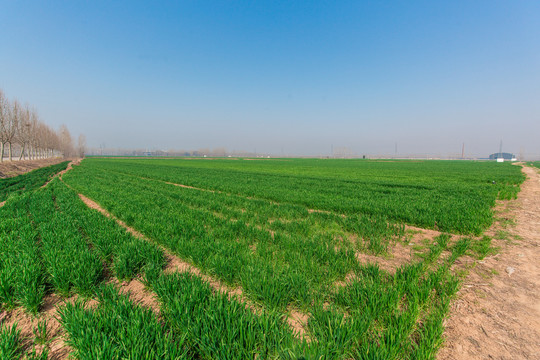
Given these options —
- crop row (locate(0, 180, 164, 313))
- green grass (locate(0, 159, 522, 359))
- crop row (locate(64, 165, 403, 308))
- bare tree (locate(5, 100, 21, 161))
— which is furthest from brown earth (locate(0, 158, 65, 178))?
green grass (locate(0, 159, 522, 359))

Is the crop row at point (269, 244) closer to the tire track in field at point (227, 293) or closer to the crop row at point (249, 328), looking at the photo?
the tire track in field at point (227, 293)

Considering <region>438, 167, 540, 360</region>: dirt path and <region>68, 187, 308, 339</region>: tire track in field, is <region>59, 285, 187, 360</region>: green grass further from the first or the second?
<region>438, 167, 540, 360</region>: dirt path

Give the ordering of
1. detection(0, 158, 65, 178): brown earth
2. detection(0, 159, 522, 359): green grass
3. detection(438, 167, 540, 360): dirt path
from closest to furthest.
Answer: detection(0, 159, 522, 359): green grass
detection(438, 167, 540, 360): dirt path
detection(0, 158, 65, 178): brown earth

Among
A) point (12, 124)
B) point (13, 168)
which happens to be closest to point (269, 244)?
point (13, 168)

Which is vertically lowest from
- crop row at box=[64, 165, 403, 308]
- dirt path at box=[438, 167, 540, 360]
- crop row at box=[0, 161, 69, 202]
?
crop row at box=[0, 161, 69, 202]

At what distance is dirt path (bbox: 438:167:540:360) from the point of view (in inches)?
96.0

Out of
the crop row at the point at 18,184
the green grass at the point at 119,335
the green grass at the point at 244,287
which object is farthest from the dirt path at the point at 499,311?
the crop row at the point at 18,184

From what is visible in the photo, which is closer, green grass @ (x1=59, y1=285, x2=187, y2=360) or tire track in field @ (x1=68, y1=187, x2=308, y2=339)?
green grass @ (x1=59, y1=285, x2=187, y2=360)

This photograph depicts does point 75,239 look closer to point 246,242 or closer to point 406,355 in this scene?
point 246,242

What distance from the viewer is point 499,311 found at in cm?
311

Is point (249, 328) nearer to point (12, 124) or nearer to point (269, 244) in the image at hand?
point (269, 244)

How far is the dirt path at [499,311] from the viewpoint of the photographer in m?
2.44

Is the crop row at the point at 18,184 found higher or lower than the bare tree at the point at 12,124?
lower

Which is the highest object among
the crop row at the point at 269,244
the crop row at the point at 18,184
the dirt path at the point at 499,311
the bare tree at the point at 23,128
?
the bare tree at the point at 23,128
